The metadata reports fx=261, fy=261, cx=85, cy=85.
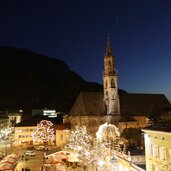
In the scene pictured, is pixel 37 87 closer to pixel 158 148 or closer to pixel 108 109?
pixel 108 109

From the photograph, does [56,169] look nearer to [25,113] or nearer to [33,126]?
[33,126]

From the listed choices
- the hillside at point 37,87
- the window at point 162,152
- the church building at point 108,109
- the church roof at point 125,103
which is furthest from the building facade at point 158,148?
the hillside at point 37,87

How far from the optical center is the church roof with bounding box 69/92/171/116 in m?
78.8

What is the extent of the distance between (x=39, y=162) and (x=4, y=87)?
116 meters

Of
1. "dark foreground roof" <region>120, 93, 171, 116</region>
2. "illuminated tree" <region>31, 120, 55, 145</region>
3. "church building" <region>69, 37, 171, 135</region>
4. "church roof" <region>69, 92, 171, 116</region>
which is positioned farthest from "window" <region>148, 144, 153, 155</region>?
"dark foreground roof" <region>120, 93, 171, 116</region>

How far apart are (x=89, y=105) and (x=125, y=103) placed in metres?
12.7

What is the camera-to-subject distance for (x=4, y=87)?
156 meters

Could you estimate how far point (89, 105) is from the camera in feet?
261

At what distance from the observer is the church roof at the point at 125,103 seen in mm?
78750

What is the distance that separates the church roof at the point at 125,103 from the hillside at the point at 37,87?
62.7 m

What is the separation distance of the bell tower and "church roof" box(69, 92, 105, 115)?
2260mm

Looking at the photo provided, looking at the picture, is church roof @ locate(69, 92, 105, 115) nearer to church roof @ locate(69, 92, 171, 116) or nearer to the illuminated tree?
church roof @ locate(69, 92, 171, 116)

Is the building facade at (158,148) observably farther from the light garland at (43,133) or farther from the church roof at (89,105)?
the church roof at (89,105)

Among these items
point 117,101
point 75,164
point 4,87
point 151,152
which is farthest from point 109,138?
point 4,87
